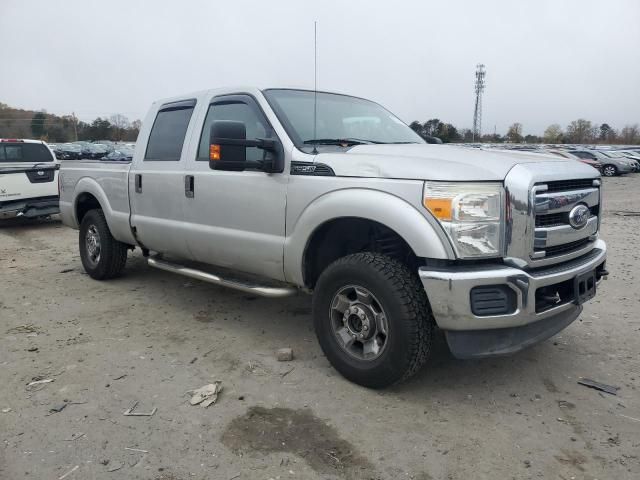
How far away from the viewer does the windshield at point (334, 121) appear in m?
4.09

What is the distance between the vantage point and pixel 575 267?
3.43m

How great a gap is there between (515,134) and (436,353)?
7714cm

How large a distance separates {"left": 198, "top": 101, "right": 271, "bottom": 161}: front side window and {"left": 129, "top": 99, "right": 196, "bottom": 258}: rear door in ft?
0.76

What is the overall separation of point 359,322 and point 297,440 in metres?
0.90

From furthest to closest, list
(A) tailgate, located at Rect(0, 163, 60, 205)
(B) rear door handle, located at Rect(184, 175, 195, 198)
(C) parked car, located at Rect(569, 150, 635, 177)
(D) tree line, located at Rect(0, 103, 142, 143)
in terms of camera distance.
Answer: (D) tree line, located at Rect(0, 103, 142, 143) < (C) parked car, located at Rect(569, 150, 635, 177) < (A) tailgate, located at Rect(0, 163, 60, 205) < (B) rear door handle, located at Rect(184, 175, 195, 198)

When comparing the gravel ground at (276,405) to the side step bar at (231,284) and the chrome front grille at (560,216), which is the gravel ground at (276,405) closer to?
the side step bar at (231,284)

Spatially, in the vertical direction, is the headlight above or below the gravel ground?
above

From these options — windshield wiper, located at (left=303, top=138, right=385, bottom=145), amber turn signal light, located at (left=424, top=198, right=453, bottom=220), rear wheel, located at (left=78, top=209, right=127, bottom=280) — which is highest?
windshield wiper, located at (left=303, top=138, right=385, bottom=145)

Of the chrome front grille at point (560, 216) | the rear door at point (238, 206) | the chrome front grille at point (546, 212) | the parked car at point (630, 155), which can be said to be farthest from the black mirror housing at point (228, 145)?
the parked car at point (630, 155)

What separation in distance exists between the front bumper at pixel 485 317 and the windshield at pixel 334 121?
1.45 metres

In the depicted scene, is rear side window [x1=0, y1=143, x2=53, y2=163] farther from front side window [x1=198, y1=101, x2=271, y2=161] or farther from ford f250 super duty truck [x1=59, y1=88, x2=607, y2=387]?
front side window [x1=198, y1=101, x2=271, y2=161]

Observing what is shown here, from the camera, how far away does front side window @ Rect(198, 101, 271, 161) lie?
418 centimetres

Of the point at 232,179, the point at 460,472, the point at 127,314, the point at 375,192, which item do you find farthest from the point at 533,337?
the point at 127,314

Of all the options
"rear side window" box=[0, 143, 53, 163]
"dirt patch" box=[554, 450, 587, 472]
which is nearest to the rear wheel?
"dirt patch" box=[554, 450, 587, 472]
